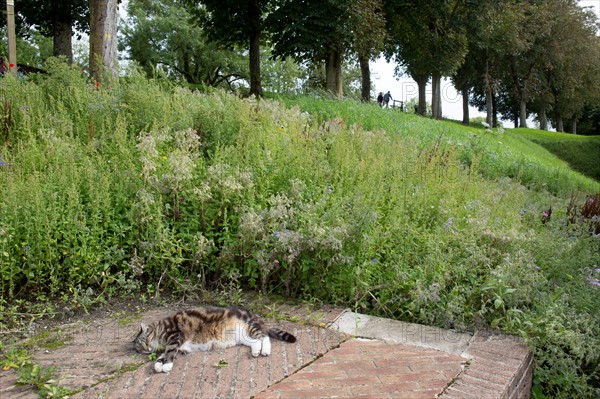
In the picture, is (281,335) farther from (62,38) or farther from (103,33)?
(62,38)

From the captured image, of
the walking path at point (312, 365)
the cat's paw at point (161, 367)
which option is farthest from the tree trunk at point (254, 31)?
the cat's paw at point (161, 367)

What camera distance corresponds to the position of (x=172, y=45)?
37781 mm

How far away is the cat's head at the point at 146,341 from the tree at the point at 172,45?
33957 mm

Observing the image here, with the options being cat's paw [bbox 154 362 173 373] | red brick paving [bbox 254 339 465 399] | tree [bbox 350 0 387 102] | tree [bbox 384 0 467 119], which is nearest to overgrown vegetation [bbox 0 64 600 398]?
red brick paving [bbox 254 339 465 399]

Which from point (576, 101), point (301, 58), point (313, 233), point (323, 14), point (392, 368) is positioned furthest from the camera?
point (576, 101)

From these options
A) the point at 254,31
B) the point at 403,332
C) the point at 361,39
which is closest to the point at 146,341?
the point at 403,332

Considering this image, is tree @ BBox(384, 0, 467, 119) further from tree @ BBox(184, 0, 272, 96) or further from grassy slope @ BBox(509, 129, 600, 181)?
tree @ BBox(184, 0, 272, 96)

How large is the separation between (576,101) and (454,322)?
4755 cm

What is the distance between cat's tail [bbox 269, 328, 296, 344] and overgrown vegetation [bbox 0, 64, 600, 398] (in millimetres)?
830

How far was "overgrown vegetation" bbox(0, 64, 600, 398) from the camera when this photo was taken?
451 centimetres

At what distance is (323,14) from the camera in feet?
63.5

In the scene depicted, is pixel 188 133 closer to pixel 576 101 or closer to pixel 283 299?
pixel 283 299

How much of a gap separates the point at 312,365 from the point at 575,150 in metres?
34.0

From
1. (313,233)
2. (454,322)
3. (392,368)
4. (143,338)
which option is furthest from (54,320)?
(454,322)
